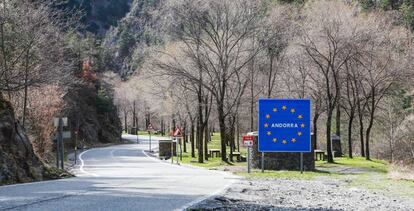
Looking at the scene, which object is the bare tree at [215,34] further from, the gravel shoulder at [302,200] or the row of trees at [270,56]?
the gravel shoulder at [302,200]

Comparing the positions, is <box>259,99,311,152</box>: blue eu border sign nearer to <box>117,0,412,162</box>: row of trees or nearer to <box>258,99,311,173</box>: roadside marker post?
<box>258,99,311,173</box>: roadside marker post

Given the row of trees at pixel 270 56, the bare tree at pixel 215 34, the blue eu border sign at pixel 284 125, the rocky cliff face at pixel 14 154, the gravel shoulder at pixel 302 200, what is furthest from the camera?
the row of trees at pixel 270 56

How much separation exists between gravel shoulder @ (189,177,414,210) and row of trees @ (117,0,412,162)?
20658 mm

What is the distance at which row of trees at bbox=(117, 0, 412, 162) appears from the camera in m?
36.5

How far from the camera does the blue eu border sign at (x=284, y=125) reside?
80.9ft

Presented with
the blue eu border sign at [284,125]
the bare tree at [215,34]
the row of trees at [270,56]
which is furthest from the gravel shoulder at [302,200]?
the row of trees at [270,56]

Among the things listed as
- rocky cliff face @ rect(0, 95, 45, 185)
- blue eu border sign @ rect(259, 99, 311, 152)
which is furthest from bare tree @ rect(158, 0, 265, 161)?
rocky cliff face @ rect(0, 95, 45, 185)

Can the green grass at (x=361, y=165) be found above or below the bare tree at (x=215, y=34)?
below

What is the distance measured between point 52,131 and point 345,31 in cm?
2100

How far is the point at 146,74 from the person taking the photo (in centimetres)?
3925

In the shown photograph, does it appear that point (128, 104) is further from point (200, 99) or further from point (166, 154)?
point (200, 99)

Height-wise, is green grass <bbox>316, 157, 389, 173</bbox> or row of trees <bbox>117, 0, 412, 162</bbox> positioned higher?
row of trees <bbox>117, 0, 412, 162</bbox>

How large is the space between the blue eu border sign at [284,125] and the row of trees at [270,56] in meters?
11.6

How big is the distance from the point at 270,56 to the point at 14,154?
30634 millimetres
